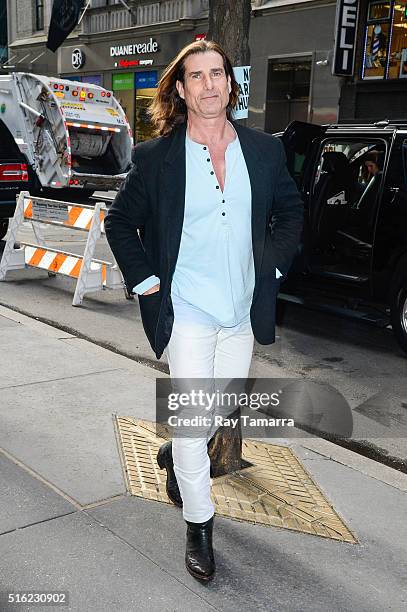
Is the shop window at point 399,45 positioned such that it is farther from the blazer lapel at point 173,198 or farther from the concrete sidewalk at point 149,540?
the blazer lapel at point 173,198

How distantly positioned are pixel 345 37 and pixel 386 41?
3.74ft

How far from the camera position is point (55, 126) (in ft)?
51.6

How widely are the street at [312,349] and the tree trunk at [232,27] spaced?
8.56ft

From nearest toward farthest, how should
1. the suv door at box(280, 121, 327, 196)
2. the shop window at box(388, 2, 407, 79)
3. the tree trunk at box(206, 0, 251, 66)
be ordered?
1. the tree trunk at box(206, 0, 251, 66)
2. the suv door at box(280, 121, 327, 196)
3. the shop window at box(388, 2, 407, 79)

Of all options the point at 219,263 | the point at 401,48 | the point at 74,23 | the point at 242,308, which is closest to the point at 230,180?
the point at 219,263

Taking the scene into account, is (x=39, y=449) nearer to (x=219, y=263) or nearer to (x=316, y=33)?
(x=219, y=263)

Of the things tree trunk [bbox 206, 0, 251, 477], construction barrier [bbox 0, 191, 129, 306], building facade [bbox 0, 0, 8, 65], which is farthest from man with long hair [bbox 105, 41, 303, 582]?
building facade [bbox 0, 0, 8, 65]

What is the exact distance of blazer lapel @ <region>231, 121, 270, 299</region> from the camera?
9.41 feet

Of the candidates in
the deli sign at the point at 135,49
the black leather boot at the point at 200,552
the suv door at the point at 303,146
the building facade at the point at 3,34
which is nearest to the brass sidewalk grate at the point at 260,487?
the black leather boot at the point at 200,552

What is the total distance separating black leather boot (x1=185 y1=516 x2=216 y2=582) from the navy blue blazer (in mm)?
767

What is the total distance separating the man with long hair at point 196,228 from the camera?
2797 millimetres

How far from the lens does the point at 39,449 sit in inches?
156

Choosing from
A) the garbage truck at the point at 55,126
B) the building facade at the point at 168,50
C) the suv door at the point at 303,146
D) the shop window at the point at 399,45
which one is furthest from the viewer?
the building facade at the point at 168,50

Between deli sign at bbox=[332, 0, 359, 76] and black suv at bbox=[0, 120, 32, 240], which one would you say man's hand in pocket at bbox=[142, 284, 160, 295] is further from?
deli sign at bbox=[332, 0, 359, 76]
